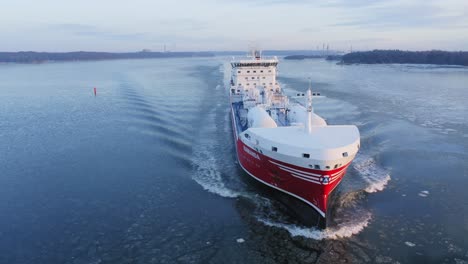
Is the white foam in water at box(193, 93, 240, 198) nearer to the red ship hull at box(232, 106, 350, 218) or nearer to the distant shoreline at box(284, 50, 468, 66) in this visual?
Answer: the red ship hull at box(232, 106, 350, 218)

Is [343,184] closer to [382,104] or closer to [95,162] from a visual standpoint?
[95,162]

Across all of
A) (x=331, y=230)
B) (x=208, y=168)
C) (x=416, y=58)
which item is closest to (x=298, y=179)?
(x=331, y=230)

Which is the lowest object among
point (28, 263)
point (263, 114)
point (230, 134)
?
point (28, 263)

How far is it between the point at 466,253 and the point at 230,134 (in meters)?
17.5

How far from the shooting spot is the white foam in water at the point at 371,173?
57.7 ft

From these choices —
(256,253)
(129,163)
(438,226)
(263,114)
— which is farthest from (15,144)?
(438,226)

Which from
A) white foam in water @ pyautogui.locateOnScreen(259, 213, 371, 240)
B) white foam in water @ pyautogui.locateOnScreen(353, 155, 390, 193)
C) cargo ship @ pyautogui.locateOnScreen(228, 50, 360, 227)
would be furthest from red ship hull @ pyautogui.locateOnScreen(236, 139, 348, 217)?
white foam in water @ pyautogui.locateOnScreen(353, 155, 390, 193)

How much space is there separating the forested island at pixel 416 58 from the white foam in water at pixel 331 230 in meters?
96.6

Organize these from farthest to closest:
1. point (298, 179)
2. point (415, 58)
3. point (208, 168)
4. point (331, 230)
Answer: point (415, 58)
point (208, 168)
point (298, 179)
point (331, 230)

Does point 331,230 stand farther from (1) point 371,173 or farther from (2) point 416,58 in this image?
(2) point 416,58

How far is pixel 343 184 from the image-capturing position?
58.3 feet

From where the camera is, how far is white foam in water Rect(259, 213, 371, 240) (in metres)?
13.7

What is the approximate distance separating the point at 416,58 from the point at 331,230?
111841 millimetres

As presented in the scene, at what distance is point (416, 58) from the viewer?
109m
